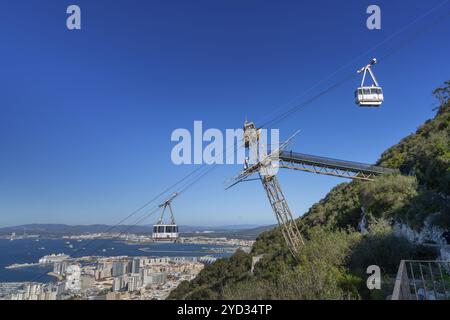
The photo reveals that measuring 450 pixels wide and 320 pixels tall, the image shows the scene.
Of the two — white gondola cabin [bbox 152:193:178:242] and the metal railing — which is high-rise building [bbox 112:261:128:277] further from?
the metal railing

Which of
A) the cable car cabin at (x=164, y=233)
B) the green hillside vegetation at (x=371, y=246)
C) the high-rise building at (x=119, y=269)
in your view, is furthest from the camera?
the cable car cabin at (x=164, y=233)

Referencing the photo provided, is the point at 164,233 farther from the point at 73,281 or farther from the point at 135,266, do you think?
the point at 73,281

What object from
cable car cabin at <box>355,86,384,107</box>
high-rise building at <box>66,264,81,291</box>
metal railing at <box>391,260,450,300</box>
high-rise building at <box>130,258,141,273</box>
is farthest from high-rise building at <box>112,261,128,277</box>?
cable car cabin at <box>355,86,384,107</box>

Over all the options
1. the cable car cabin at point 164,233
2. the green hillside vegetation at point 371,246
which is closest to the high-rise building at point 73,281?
the cable car cabin at point 164,233

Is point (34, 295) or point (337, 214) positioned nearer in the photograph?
point (34, 295)

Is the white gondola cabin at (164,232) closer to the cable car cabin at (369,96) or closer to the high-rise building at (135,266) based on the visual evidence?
the high-rise building at (135,266)
